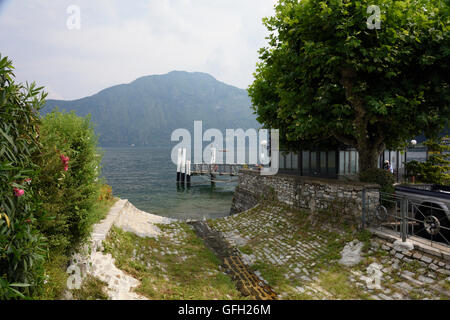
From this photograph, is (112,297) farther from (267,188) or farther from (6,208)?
(267,188)

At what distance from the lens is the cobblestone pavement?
6848 millimetres

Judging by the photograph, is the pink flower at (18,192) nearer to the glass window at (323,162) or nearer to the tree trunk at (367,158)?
the tree trunk at (367,158)

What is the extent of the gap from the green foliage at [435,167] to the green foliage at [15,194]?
23689 mm

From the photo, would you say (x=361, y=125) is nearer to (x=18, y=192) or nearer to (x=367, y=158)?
(x=367, y=158)

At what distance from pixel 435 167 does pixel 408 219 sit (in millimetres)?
14572

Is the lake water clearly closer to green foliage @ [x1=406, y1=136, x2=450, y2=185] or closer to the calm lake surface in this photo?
the calm lake surface

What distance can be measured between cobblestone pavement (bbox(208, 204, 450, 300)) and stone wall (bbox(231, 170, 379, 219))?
105cm

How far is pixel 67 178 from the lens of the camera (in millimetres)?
5773

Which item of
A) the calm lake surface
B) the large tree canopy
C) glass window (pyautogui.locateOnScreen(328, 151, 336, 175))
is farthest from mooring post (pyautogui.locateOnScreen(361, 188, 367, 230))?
the calm lake surface

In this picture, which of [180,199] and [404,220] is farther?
[180,199]

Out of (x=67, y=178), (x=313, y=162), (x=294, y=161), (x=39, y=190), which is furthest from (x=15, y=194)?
(x=294, y=161)

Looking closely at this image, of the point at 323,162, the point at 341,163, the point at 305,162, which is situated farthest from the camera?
the point at 305,162

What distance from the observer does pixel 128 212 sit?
12742 mm

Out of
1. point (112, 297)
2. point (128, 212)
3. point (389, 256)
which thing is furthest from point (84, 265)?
point (389, 256)
